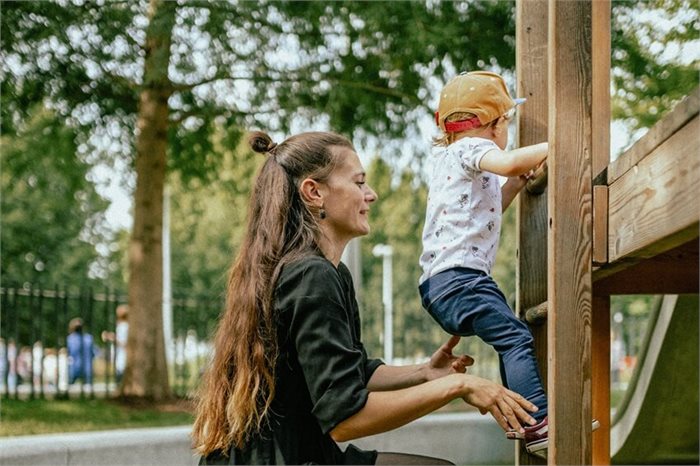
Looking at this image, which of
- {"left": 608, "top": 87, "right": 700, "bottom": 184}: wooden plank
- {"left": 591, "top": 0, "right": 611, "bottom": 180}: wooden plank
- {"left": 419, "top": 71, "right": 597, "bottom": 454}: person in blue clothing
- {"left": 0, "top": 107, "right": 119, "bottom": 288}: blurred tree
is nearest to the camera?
{"left": 608, "top": 87, "right": 700, "bottom": 184}: wooden plank

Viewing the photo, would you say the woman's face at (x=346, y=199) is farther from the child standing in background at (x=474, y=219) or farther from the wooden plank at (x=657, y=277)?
the wooden plank at (x=657, y=277)

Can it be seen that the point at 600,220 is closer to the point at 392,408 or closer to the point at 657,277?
the point at 392,408

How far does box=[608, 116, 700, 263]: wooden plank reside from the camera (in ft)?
7.91

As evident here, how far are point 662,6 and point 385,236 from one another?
32.4 m

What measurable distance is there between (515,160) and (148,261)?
796 centimetres

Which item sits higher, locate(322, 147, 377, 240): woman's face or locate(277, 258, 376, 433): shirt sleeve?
locate(322, 147, 377, 240): woman's face

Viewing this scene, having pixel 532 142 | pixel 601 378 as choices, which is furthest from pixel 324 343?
pixel 601 378

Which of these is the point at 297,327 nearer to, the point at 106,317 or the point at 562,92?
the point at 562,92

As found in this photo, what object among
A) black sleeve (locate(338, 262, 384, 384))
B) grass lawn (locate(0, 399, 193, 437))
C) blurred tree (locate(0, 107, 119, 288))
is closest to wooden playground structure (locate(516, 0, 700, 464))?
black sleeve (locate(338, 262, 384, 384))

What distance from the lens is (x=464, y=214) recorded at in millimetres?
3672

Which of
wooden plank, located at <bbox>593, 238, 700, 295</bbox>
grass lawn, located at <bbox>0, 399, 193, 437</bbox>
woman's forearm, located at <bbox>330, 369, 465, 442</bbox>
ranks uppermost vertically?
wooden plank, located at <bbox>593, 238, 700, 295</bbox>

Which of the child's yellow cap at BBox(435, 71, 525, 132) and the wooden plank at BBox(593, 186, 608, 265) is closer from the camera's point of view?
the wooden plank at BBox(593, 186, 608, 265)

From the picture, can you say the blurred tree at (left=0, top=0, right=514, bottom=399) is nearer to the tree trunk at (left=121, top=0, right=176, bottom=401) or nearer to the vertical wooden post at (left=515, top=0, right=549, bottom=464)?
the tree trunk at (left=121, top=0, right=176, bottom=401)

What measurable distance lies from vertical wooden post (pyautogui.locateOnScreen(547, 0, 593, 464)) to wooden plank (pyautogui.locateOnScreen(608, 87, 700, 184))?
12 centimetres
